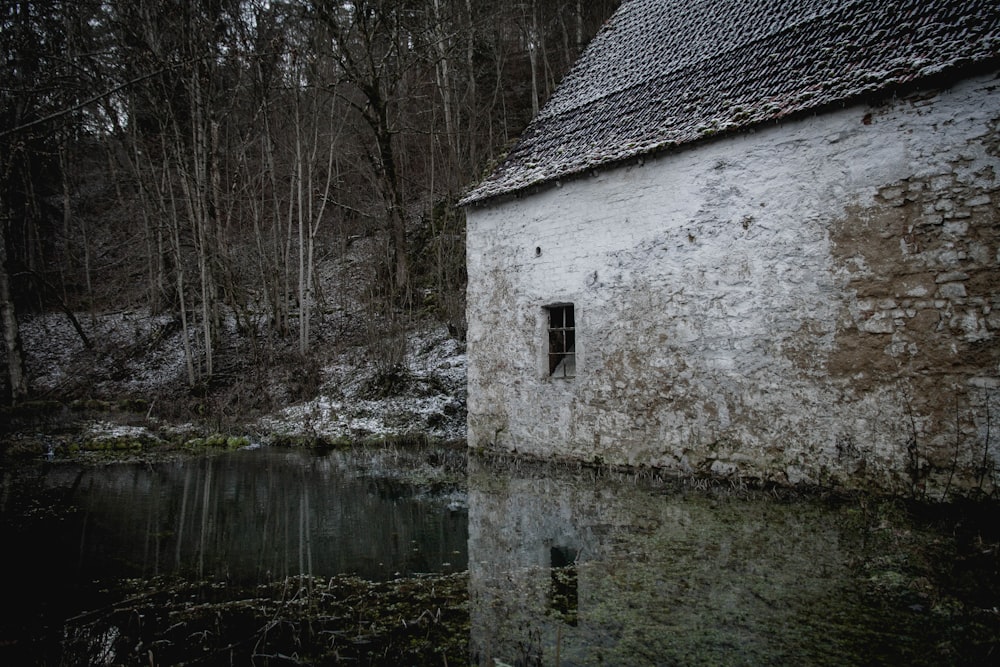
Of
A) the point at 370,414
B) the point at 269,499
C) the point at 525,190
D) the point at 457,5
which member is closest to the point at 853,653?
the point at 269,499

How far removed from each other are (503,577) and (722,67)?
24.3ft

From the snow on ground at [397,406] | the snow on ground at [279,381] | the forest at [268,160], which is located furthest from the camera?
the forest at [268,160]

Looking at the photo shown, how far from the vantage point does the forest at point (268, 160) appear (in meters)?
14.6

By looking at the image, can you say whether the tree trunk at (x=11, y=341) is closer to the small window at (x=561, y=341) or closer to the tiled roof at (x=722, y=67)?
the tiled roof at (x=722, y=67)

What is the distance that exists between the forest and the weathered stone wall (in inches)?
167

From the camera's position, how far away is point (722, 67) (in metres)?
8.27

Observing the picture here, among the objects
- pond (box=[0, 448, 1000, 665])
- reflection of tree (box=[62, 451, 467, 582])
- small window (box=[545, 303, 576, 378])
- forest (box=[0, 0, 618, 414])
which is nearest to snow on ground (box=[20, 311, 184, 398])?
forest (box=[0, 0, 618, 414])

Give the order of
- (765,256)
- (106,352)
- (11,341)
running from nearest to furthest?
(765,256) < (11,341) < (106,352)

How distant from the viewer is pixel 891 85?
19.6ft

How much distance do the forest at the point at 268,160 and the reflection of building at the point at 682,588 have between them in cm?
782

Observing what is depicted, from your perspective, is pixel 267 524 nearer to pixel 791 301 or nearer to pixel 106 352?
pixel 791 301

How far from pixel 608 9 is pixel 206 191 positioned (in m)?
15.2

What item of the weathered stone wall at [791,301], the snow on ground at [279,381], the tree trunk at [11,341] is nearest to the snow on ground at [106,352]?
the snow on ground at [279,381]

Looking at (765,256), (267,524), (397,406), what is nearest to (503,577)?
(267,524)
